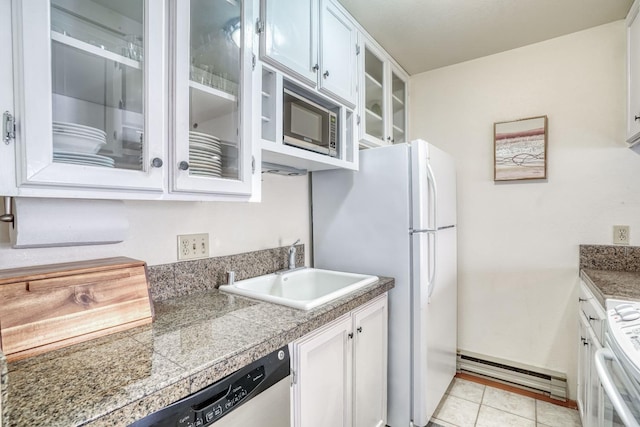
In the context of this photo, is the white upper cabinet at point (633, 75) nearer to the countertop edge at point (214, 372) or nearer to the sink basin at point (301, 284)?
the sink basin at point (301, 284)

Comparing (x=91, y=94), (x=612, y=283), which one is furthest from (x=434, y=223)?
(x=91, y=94)

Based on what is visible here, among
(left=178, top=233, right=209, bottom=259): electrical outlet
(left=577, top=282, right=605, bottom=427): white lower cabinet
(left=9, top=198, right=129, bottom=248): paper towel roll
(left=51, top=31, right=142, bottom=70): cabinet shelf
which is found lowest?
(left=577, top=282, right=605, bottom=427): white lower cabinet

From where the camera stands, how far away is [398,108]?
2.60 meters

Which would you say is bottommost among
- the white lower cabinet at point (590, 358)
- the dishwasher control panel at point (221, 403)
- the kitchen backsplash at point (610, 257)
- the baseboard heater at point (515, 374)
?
the baseboard heater at point (515, 374)

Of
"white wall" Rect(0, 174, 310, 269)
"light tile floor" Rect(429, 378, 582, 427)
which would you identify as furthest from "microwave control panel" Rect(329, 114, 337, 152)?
"light tile floor" Rect(429, 378, 582, 427)

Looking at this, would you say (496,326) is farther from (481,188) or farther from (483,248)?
(481,188)

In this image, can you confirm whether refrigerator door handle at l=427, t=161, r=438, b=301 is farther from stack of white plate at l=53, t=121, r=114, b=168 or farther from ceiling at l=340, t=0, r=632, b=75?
stack of white plate at l=53, t=121, r=114, b=168

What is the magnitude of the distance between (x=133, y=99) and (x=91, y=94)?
103 mm

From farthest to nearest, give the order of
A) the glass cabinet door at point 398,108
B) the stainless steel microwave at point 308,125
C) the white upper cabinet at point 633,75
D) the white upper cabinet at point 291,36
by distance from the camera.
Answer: the glass cabinet door at point 398,108 → the white upper cabinet at point 633,75 → the stainless steel microwave at point 308,125 → the white upper cabinet at point 291,36

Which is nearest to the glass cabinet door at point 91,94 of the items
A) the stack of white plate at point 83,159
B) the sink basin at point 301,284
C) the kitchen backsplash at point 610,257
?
the stack of white plate at point 83,159

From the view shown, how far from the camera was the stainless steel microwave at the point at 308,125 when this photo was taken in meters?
1.42

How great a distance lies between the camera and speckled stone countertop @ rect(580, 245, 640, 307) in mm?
1583

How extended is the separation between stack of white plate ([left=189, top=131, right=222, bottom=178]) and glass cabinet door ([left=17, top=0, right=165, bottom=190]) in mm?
116

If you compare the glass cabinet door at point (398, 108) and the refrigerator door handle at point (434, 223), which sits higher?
the glass cabinet door at point (398, 108)
